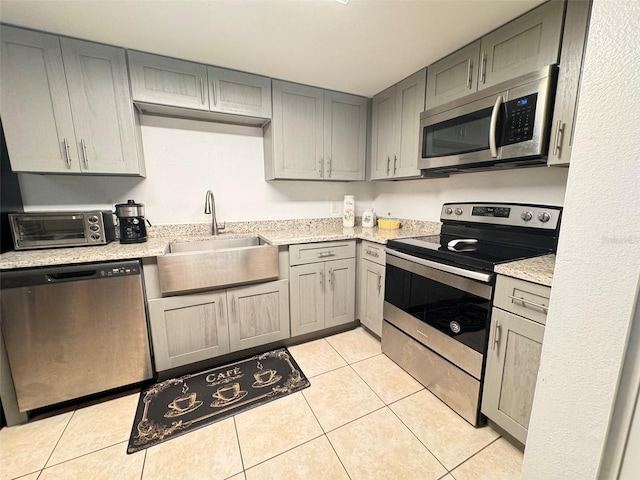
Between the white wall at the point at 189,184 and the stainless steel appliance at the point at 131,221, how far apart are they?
318 millimetres

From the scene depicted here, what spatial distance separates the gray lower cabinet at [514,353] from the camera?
114cm

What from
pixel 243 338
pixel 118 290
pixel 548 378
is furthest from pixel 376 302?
pixel 118 290

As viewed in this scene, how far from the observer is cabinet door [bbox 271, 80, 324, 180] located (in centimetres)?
221

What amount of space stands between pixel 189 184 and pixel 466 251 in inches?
85.9

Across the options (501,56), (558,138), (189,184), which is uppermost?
(501,56)

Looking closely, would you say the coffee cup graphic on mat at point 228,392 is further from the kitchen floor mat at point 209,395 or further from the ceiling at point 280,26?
the ceiling at point 280,26

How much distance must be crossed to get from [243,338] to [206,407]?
0.50 m

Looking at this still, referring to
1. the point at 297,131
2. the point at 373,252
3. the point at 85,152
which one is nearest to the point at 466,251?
the point at 373,252

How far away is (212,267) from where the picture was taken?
178 cm

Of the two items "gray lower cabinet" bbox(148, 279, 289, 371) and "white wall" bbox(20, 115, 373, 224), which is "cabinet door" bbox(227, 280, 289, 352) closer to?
"gray lower cabinet" bbox(148, 279, 289, 371)

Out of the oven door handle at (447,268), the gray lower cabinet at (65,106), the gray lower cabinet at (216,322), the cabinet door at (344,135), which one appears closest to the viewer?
the oven door handle at (447,268)

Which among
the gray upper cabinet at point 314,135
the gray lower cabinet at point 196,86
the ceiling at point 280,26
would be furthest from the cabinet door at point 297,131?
the ceiling at point 280,26

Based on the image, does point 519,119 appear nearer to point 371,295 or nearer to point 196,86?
point 371,295

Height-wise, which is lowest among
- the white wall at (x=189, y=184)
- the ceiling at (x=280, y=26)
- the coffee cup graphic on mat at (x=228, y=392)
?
the coffee cup graphic on mat at (x=228, y=392)
